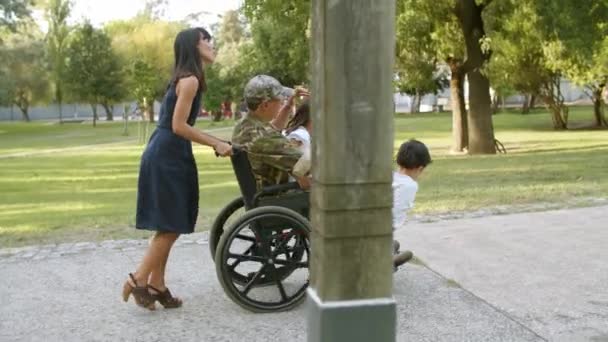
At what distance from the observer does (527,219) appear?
8039 millimetres

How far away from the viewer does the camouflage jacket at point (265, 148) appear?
503 cm

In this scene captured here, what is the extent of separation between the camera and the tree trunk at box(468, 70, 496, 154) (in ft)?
72.8

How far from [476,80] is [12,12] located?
38269 mm

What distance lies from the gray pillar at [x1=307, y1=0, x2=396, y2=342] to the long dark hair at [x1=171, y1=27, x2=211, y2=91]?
1.81m

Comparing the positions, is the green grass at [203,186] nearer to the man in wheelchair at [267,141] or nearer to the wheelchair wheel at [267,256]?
the wheelchair wheel at [267,256]

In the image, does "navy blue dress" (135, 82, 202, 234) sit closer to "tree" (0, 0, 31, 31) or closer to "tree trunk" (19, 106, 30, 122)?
"tree" (0, 0, 31, 31)

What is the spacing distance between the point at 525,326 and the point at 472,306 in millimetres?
469

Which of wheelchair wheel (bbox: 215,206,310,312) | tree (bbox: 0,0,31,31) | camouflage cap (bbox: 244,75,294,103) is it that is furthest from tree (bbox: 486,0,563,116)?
tree (bbox: 0,0,31,31)

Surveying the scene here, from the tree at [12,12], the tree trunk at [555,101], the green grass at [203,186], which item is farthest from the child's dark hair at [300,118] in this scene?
the tree at [12,12]

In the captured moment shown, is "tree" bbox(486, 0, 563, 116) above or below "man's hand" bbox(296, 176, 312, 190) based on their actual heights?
above

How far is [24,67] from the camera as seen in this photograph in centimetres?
6688

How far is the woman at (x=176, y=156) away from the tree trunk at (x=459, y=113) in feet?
60.9

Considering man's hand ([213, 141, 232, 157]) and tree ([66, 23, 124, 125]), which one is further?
tree ([66, 23, 124, 125])

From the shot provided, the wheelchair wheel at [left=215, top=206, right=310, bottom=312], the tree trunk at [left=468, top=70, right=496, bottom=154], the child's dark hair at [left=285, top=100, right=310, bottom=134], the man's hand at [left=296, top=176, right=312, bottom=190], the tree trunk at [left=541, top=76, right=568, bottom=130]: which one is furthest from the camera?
the tree trunk at [left=541, top=76, right=568, bottom=130]
